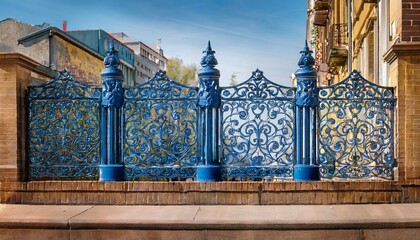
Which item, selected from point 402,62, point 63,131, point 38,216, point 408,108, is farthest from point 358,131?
point 38,216

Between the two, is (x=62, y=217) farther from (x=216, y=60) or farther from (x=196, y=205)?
(x=216, y=60)

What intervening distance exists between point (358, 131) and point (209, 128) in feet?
6.24

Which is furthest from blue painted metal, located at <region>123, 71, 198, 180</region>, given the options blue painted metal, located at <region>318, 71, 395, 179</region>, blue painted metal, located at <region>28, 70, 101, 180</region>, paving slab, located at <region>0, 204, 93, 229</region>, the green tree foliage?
the green tree foliage

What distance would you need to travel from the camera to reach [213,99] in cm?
685

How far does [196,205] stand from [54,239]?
1.76 meters

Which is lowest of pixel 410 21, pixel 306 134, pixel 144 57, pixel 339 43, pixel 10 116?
pixel 306 134

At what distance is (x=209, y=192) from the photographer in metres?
6.77

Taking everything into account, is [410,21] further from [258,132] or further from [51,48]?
[51,48]

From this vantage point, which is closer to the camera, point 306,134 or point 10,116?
point 306,134

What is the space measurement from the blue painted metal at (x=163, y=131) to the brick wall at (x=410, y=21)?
2.95 metres

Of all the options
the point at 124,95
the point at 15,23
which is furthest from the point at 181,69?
the point at 124,95

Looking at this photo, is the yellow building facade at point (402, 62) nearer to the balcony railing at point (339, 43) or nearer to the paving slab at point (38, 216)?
the paving slab at point (38, 216)

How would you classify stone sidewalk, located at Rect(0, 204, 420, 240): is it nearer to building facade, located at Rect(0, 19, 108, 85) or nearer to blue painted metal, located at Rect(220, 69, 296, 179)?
blue painted metal, located at Rect(220, 69, 296, 179)

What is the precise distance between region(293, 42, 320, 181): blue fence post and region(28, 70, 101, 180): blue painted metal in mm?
2603
